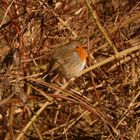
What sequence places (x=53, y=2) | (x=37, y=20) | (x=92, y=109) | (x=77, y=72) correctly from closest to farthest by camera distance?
(x=92, y=109) → (x=77, y=72) → (x=37, y=20) → (x=53, y=2)

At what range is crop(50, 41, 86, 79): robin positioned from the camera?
393 cm

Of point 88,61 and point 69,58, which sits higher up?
point 69,58

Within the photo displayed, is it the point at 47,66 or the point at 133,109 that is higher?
the point at 47,66

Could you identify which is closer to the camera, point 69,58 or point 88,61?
point 69,58

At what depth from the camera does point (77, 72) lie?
Result: 3744 mm

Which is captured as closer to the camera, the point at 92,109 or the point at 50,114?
the point at 92,109

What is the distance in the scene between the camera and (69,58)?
404cm

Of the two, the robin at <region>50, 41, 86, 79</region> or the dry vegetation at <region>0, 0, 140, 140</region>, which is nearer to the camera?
the dry vegetation at <region>0, 0, 140, 140</region>

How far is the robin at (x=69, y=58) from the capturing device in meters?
3.93

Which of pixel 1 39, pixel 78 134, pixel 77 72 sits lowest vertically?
pixel 78 134

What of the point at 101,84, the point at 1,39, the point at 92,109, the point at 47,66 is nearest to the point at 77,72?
the point at 47,66

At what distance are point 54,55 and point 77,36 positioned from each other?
0.29m

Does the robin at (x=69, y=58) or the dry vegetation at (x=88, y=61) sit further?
the robin at (x=69, y=58)

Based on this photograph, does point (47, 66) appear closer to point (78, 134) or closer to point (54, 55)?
point (54, 55)
